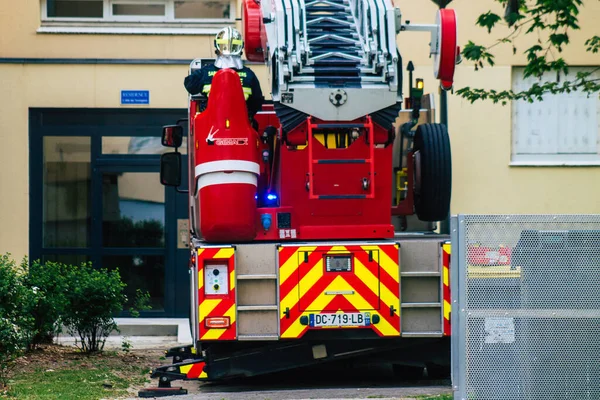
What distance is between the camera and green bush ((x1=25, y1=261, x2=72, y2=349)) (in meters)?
11.7

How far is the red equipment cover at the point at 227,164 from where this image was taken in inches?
374

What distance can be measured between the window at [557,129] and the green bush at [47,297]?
8.05 m

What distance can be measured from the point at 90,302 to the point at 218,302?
10.2 feet

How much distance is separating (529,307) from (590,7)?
36.5ft

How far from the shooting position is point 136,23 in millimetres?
16938

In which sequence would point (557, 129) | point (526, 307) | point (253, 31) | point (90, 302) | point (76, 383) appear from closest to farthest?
point (526, 307) → point (76, 383) → point (253, 31) → point (90, 302) → point (557, 129)

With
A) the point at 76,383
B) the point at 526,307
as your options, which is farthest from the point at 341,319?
the point at 526,307

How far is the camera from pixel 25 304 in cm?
1052

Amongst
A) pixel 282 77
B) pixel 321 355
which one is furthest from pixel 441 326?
pixel 282 77

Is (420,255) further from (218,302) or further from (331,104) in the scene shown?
(218,302)

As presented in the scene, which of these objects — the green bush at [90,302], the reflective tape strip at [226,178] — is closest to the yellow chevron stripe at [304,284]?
the reflective tape strip at [226,178]

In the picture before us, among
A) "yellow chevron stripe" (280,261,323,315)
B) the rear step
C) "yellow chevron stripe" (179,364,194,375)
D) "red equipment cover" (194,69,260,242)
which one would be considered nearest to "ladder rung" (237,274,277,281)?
"yellow chevron stripe" (280,261,323,315)

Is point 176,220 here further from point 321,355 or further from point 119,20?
point 321,355

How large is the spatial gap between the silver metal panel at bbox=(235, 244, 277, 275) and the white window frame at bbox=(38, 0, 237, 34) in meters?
7.94
